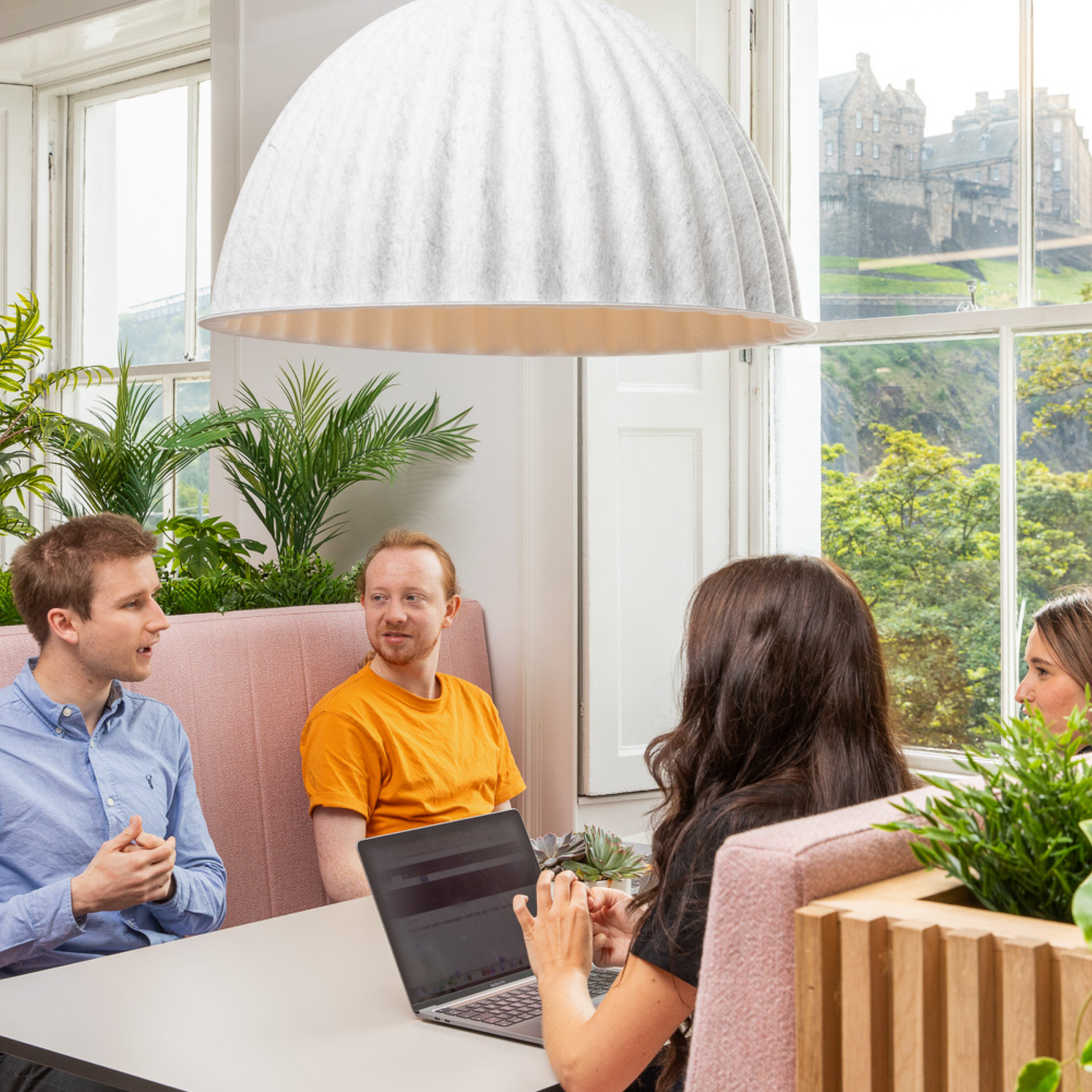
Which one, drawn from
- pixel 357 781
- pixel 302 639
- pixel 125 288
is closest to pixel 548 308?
pixel 357 781

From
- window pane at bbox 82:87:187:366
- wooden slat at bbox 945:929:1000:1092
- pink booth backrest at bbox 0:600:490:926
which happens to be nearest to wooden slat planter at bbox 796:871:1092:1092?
wooden slat at bbox 945:929:1000:1092

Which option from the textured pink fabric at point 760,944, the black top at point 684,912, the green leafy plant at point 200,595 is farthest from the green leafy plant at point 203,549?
the textured pink fabric at point 760,944

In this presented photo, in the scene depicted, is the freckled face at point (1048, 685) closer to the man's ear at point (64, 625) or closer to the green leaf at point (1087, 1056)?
the man's ear at point (64, 625)

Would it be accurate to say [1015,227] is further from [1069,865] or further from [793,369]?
[1069,865]

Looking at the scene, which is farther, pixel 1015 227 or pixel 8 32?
pixel 8 32

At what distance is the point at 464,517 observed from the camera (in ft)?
12.7

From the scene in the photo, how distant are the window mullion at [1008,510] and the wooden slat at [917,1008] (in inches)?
109

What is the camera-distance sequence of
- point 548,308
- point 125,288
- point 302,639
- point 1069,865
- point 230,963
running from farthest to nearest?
point 125,288 → point 302,639 → point 230,963 → point 548,308 → point 1069,865

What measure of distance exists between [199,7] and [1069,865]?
4.83 metres

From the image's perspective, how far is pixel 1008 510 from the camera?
3328mm

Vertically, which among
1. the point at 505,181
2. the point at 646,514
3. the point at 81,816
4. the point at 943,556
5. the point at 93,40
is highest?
the point at 93,40

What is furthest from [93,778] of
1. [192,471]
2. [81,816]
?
[192,471]

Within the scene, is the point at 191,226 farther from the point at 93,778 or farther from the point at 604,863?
the point at 604,863

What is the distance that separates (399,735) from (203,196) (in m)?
3.20
